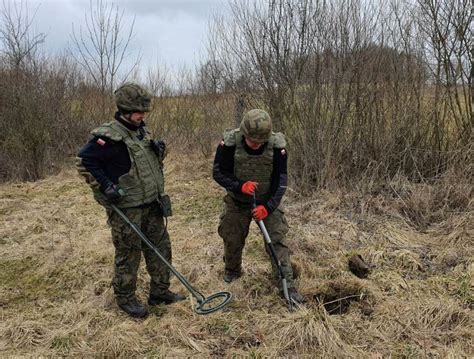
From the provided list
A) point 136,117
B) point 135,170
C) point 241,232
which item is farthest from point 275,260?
point 136,117

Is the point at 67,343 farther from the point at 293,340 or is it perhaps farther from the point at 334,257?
the point at 334,257

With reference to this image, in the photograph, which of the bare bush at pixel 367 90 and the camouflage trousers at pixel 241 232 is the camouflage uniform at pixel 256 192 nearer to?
the camouflage trousers at pixel 241 232

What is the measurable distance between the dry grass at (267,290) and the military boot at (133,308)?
7 centimetres

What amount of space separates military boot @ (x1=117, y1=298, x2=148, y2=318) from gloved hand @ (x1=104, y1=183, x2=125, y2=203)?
0.95m

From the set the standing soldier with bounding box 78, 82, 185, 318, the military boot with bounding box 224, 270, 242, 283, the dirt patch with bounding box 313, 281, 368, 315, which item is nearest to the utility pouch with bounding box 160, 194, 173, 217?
the standing soldier with bounding box 78, 82, 185, 318

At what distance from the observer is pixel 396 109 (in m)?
6.15

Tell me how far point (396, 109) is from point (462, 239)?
7.63 feet

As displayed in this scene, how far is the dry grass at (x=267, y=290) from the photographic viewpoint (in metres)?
3.05

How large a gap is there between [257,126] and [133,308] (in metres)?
1.79

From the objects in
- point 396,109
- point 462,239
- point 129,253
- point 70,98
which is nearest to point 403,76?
point 396,109

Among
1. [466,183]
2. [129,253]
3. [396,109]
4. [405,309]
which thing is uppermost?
[396,109]

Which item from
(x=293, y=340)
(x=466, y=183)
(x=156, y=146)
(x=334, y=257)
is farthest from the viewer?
(x=466, y=183)

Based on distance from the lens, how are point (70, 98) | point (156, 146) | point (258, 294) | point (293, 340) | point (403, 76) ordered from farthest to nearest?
point (70, 98) → point (403, 76) → point (258, 294) → point (156, 146) → point (293, 340)

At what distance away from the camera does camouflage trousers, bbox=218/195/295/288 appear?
11.8 feet
